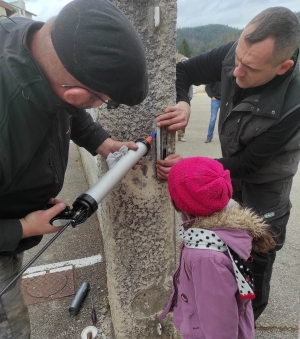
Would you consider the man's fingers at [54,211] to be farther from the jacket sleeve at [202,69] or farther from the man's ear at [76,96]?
the jacket sleeve at [202,69]

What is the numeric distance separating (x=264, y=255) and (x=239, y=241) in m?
0.75

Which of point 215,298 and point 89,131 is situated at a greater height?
point 89,131

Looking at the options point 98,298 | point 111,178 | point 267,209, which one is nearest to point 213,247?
point 111,178

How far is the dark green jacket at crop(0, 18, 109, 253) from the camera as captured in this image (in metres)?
1.06

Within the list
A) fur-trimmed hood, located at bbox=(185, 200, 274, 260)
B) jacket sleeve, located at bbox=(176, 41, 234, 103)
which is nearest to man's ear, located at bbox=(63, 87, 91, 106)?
fur-trimmed hood, located at bbox=(185, 200, 274, 260)

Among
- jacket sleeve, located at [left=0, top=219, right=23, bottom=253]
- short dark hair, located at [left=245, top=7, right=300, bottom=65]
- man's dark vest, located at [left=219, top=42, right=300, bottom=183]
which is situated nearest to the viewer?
jacket sleeve, located at [left=0, top=219, right=23, bottom=253]

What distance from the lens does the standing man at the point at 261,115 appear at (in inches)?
61.3

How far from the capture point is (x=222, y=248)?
4.35 ft

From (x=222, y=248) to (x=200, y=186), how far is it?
283mm

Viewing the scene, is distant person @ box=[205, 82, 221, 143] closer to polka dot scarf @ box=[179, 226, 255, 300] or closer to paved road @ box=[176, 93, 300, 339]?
paved road @ box=[176, 93, 300, 339]

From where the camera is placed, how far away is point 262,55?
1.55m

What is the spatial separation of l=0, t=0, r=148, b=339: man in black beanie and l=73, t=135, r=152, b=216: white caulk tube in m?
0.14

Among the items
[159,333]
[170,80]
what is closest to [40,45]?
[170,80]

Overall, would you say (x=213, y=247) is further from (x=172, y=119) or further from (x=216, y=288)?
(x=172, y=119)
